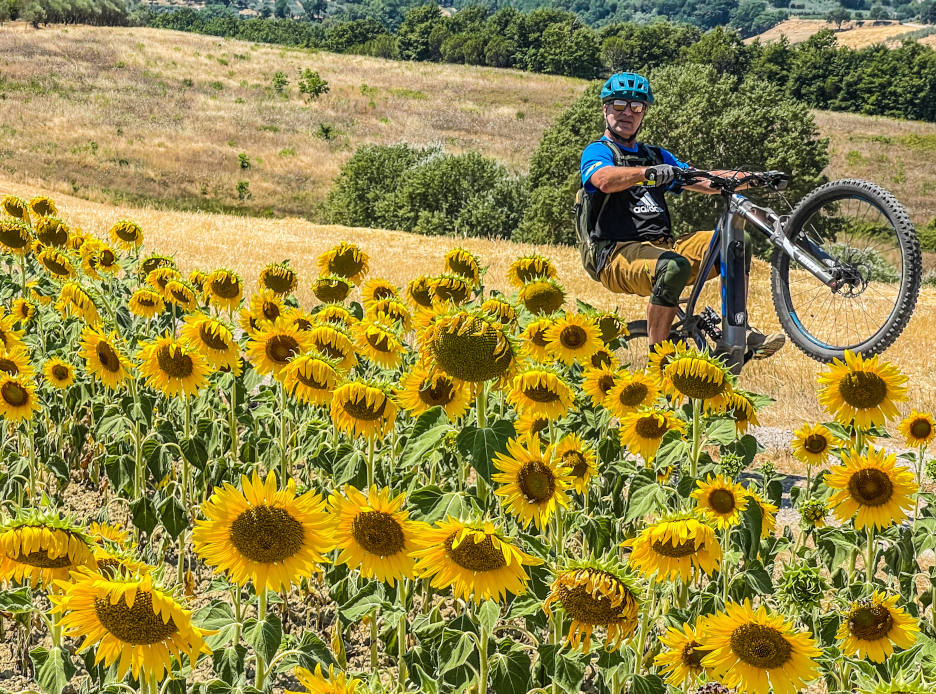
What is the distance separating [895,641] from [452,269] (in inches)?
110

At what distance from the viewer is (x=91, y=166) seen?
42.6 metres

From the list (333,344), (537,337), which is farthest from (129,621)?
(537,337)

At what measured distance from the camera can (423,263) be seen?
→ 1468cm

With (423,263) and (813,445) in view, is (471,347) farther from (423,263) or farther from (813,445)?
(423,263)

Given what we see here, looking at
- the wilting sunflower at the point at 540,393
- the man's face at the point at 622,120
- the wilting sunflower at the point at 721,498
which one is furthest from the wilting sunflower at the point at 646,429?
the man's face at the point at 622,120

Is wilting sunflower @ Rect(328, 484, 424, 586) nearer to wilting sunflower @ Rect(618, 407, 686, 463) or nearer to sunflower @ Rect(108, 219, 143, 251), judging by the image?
wilting sunflower @ Rect(618, 407, 686, 463)

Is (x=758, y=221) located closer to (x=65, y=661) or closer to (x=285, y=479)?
(x=285, y=479)

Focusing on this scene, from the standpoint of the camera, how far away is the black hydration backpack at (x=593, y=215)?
5.82 m

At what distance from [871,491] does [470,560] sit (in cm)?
159

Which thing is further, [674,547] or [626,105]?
[626,105]

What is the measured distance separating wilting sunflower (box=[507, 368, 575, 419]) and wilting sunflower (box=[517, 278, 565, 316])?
1.27m

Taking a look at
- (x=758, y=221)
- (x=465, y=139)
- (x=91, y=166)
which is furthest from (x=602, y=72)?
(x=758, y=221)

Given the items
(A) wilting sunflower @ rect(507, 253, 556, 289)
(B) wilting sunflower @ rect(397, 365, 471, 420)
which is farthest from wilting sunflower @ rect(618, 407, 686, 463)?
(A) wilting sunflower @ rect(507, 253, 556, 289)

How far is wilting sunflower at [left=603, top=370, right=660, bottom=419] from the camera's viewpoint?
329cm
